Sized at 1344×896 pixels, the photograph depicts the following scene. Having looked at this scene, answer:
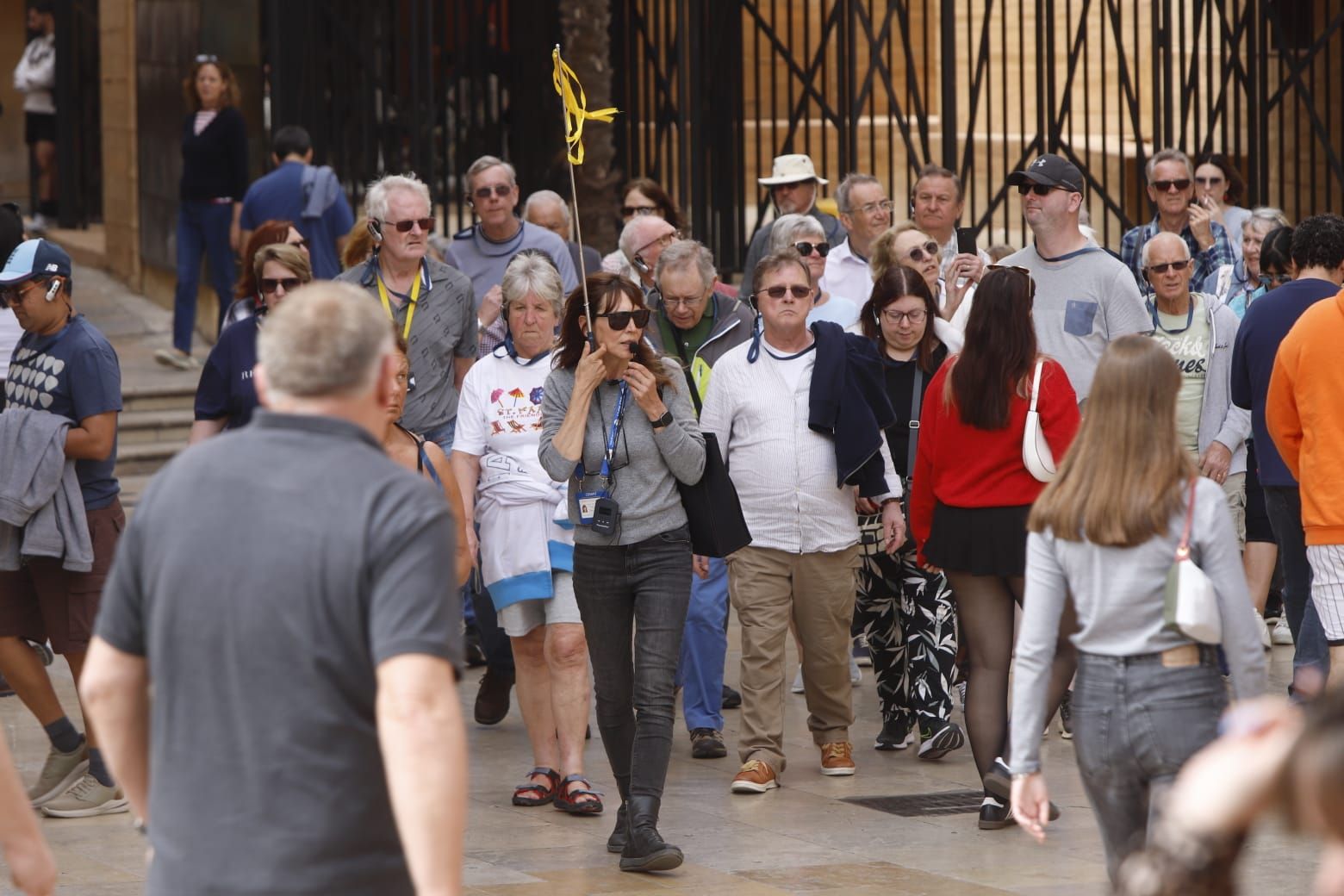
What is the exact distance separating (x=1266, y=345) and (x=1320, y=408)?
3.61 ft

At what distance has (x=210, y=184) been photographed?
14.2m

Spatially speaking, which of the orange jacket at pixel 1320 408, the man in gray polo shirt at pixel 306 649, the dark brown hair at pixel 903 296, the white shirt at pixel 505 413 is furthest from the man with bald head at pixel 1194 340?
the man in gray polo shirt at pixel 306 649

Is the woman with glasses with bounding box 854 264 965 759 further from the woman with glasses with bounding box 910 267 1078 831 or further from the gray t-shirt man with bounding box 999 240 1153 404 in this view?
the woman with glasses with bounding box 910 267 1078 831

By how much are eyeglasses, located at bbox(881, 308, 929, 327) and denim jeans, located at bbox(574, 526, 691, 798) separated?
1.68 metres

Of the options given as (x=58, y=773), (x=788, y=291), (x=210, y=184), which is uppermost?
(x=210, y=184)

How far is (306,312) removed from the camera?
3.28 m

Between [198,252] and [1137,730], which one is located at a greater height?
[198,252]

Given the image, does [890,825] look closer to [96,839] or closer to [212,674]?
[96,839]

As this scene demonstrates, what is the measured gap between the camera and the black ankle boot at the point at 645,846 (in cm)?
628

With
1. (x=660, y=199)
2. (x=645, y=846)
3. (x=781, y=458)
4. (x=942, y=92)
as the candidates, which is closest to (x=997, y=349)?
(x=781, y=458)

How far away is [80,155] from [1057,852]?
16.0 meters

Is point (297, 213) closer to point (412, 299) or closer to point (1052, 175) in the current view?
point (412, 299)

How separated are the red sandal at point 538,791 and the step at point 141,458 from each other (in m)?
6.91

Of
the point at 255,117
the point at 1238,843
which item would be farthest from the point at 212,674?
the point at 255,117
